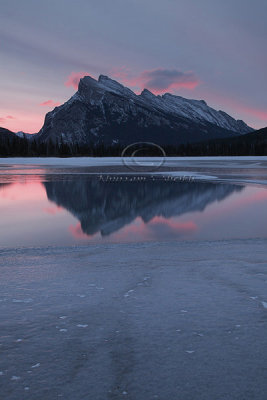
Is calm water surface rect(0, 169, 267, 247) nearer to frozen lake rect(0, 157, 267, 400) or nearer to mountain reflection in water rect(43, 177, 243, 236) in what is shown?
mountain reflection in water rect(43, 177, 243, 236)

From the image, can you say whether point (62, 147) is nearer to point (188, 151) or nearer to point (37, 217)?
point (188, 151)

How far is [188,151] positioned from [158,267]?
164308 mm

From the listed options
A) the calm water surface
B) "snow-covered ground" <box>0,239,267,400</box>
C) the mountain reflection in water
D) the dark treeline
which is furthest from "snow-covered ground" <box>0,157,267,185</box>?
the dark treeline

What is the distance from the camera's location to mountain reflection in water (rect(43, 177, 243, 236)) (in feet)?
47.0

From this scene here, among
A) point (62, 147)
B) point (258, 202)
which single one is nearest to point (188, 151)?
point (62, 147)

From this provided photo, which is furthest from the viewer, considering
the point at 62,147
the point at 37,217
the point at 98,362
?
the point at 62,147

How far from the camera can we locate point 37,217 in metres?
15.0

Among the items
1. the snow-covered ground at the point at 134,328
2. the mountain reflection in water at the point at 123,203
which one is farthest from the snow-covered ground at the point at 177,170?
the snow-covered ground at the point at 134,328

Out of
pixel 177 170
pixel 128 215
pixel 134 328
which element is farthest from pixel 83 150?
pixel 134 328

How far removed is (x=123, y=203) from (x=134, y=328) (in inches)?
561

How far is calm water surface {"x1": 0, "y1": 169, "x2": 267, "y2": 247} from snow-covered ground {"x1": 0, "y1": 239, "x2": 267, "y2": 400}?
3188 mm

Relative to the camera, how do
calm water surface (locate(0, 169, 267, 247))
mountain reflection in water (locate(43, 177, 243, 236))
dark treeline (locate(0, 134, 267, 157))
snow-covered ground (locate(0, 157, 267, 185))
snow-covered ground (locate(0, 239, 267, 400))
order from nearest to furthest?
snow-covered ground (locate(0, 239, 267, 400)) < calm water surface (locate(0, 169, 267, 247)) < mountain reflection in water (locate(43, 177, 243, 236)) < snow-covered ground (locate(0, 157, 267, 185)) < dark treeline (locate(0, 134, 267, 157))

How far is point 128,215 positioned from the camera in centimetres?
1551

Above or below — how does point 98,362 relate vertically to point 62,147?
below
